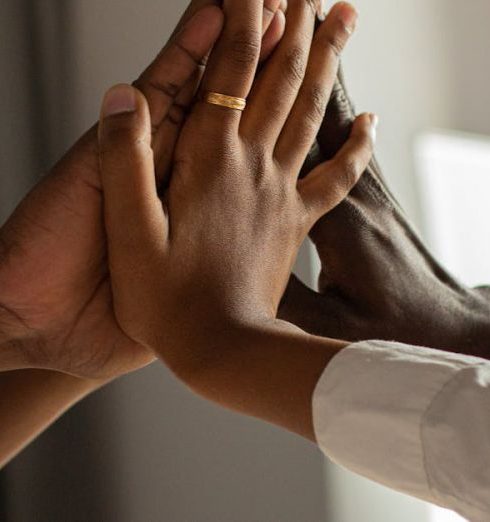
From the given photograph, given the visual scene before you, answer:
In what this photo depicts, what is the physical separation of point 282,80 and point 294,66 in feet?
0.04

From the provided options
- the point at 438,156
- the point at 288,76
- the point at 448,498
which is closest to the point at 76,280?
the point at 288,76

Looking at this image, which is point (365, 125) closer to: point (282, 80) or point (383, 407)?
point (282, 80)

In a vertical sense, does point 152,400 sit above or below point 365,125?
below

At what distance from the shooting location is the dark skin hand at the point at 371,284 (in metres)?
0.61

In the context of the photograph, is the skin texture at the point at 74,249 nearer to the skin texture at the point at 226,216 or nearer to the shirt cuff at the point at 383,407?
the skin texture at the point at 226,216

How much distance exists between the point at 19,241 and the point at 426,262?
0.29 m

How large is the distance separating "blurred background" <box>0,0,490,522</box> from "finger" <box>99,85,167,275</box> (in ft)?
0.68

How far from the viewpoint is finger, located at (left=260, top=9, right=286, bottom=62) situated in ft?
1.83

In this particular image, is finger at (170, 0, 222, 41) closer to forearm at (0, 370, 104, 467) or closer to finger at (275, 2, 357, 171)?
finger at (275, 2, 357, 171)

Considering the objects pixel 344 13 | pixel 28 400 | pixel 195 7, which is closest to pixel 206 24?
pixel 195 7

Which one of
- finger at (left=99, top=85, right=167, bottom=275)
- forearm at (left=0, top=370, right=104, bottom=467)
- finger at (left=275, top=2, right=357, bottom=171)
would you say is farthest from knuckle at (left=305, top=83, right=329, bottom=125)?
forearm at (left=0, top=370, right=104, bottom=467)

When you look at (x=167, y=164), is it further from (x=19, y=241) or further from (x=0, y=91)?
(x=0, y=91)

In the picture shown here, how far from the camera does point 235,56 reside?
0.52m

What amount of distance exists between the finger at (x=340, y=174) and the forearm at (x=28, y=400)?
194mm
